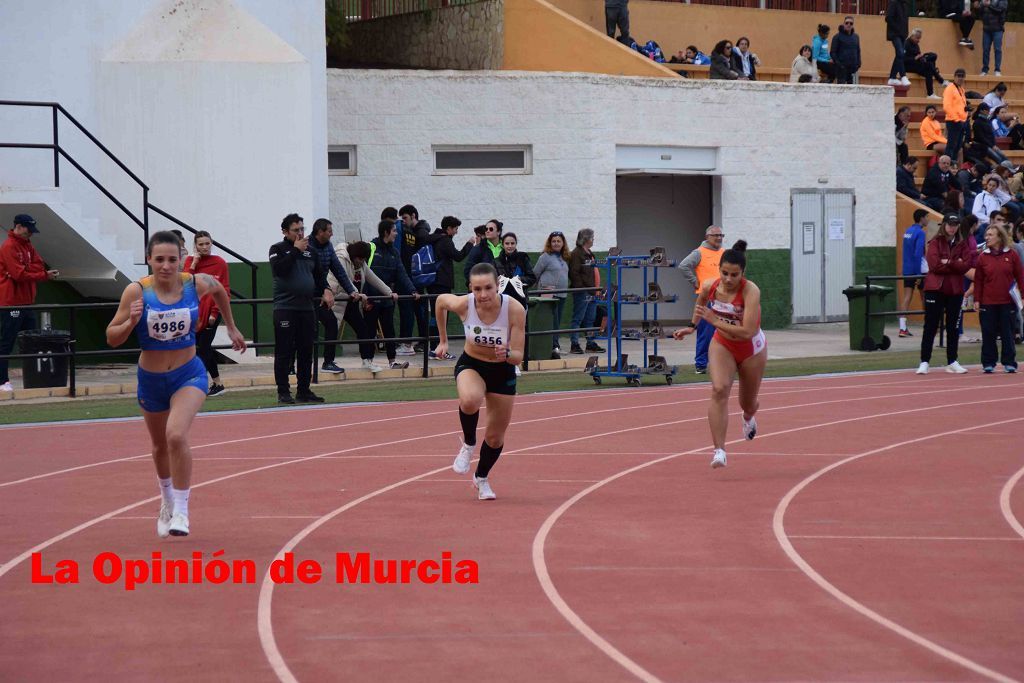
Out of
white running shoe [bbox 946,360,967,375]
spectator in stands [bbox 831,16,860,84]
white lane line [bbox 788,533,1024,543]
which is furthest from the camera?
spectator in stands [bbox 831,16,860,84]

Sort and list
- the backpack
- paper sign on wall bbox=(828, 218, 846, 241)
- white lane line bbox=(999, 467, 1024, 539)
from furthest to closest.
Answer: paper sign on wall bbox=(828, 218, 846, 241), the backpack, white lane line bbox=(999, 467, 1024, 539)

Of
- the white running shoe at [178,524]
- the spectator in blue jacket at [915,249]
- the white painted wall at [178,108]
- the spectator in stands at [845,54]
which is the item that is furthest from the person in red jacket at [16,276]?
the spectator in stands at [845,54]

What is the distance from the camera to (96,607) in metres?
7.83

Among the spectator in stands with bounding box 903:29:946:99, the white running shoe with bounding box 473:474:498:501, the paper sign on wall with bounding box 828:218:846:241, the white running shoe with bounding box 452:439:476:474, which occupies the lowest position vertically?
the white running shoe with bounding box 473:474:498:501

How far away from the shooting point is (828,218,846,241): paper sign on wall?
29469 millimetres

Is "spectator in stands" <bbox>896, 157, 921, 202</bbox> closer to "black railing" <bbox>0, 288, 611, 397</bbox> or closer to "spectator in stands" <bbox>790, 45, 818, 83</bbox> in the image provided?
"spectator in stands" <bbox>790, 45, 818, 83</bbox>

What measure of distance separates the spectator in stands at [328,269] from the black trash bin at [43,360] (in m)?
3.19

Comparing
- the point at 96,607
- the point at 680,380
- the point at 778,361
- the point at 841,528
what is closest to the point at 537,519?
the point at 841,528

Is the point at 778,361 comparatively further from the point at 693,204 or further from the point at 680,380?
the point at 693,204

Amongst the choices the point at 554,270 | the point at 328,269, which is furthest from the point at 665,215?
the point at 328,269

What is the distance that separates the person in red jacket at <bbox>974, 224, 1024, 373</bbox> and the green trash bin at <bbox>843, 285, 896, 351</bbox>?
13.9 feet

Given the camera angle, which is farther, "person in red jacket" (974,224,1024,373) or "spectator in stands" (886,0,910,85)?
"spectator in stands" (886,0,910,85)

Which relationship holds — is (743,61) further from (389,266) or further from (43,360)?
(43,360)

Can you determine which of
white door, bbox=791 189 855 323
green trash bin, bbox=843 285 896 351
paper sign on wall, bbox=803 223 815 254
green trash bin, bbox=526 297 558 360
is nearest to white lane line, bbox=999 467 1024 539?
green trash bin, bbox=526 297 558 360
